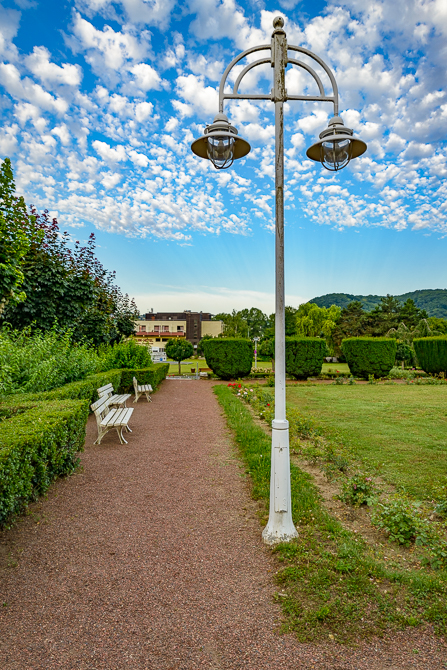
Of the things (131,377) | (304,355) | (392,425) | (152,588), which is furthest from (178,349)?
(152,588)

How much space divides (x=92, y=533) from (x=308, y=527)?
197 cm

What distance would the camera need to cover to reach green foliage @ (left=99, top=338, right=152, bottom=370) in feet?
42.6

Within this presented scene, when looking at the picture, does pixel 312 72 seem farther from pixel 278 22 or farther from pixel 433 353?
pixel 433 353

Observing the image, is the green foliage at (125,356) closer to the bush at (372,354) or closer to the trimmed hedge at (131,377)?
the trimmed hedge at (131,377)

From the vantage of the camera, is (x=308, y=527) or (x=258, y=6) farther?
(x=258, y=6)

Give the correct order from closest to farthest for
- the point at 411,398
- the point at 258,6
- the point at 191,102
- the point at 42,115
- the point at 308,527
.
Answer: the point at 308,527, the point at 258,6, the point at 191,102, the point at 42,115, the point at 411,398

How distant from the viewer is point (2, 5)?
575cm

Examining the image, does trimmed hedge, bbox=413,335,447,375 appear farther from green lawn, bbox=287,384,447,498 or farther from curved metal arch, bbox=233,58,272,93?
curved metal arch, bbox=233,58,272,93

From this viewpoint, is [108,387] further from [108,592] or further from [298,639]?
[298,639]

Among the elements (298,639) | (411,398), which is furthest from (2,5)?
(411,398)

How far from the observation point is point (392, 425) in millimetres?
8273

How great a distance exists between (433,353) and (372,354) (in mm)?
4087

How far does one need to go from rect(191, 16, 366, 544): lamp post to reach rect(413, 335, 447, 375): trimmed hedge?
19101 millimetres

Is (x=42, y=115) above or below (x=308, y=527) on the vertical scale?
above
